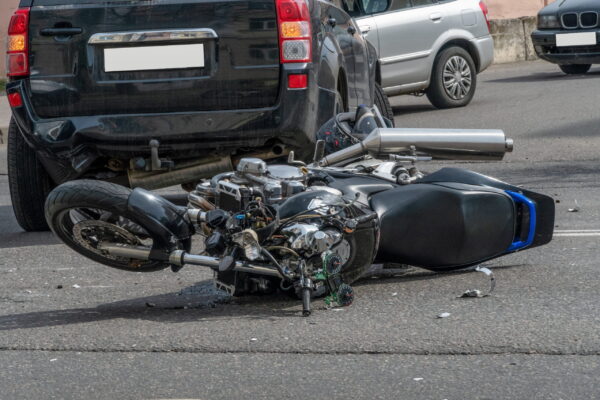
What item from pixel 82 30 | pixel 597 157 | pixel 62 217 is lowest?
pixel 597 157

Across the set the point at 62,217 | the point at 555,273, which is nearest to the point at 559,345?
the point at 555,273

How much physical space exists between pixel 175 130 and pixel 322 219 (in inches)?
77.4

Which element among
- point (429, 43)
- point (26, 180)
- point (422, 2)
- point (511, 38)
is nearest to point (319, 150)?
point (26, 180)

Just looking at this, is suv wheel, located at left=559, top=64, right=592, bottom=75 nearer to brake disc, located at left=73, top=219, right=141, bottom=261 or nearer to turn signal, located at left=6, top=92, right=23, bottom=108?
turn signal, located at left=6, top=92, right=23, bottom=108

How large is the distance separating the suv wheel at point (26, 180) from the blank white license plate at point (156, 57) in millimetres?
1095

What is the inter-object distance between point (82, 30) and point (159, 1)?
1.49ft

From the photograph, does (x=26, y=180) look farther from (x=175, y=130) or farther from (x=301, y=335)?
(x=301, y=335)

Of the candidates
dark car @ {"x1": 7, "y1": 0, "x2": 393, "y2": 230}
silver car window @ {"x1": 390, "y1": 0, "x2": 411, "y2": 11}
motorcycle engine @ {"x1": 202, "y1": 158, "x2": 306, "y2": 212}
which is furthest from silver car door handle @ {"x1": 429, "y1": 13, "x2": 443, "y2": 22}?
motorcycle engine @ {"x1": 202, "y1": 158, "x2": 306, "y2": 212}

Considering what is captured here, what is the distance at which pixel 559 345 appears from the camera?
14.1 ft

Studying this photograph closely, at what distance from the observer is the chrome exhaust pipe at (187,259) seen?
4.86m

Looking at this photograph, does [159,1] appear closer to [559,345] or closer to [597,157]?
[559,345]

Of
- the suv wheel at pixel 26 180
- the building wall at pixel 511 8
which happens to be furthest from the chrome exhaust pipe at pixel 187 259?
the building wall at pixel 511 8

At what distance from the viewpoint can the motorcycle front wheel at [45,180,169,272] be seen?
4.94 metres

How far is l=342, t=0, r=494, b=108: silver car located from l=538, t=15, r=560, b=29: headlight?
2.37 meters
